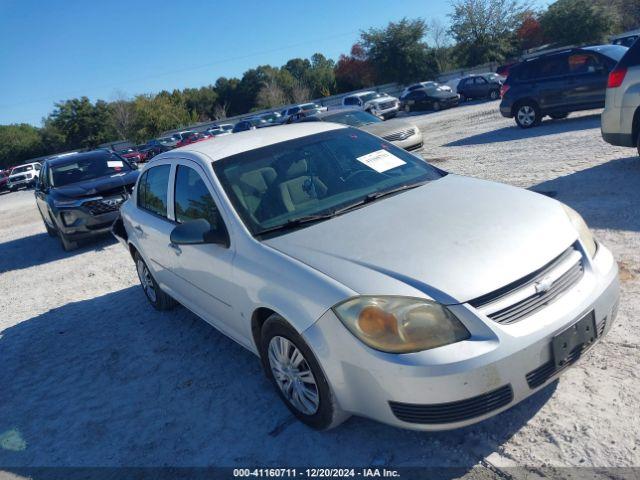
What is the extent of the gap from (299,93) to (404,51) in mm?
16896

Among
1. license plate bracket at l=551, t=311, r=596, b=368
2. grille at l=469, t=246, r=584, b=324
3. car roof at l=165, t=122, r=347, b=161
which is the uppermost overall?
car roof at l=165, t=122, r=347, b=161

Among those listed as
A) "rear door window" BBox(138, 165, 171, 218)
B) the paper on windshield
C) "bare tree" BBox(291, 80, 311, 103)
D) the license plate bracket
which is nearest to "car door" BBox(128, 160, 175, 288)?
"rear door window" BBox(138, 165, 171, 218)

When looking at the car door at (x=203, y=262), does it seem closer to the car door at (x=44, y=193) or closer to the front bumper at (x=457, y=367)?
the front bumper at (x=457, y=367)

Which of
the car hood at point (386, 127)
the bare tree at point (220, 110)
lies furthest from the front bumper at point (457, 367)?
the bare tree at point (220, 110)

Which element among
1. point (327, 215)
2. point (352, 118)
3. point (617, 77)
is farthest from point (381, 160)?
point (352, 118)

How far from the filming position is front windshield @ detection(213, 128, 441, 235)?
3301 mm

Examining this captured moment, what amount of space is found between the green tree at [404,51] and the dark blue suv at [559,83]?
117ft

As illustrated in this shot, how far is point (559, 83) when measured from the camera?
12172 mm

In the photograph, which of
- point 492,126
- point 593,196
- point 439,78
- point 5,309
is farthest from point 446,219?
point 439,78

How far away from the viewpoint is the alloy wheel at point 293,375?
2793 mm

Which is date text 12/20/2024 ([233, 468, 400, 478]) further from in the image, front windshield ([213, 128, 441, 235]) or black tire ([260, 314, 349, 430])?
front windshield ([213, 128, 441, 235])

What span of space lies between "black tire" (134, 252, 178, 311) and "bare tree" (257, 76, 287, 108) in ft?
188

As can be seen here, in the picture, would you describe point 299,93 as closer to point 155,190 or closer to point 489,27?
point 489,27

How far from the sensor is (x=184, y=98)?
224 ft
